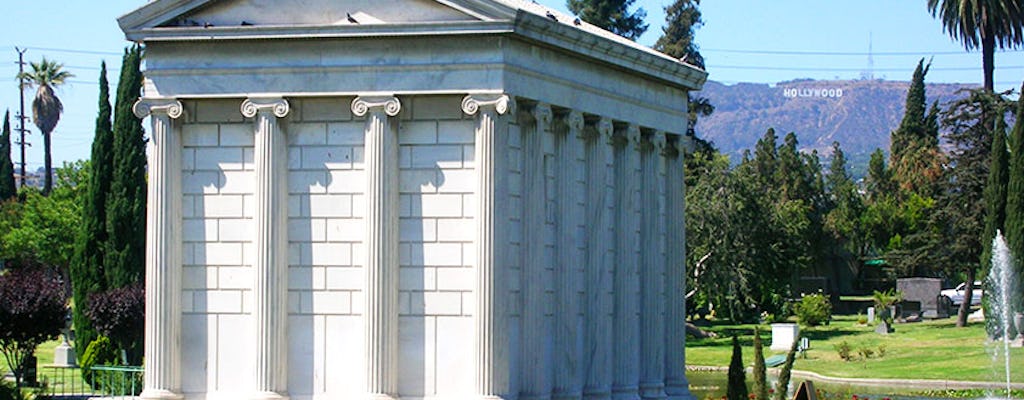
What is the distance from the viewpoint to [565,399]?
23.5m

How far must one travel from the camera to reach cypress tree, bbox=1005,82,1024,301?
58094mm

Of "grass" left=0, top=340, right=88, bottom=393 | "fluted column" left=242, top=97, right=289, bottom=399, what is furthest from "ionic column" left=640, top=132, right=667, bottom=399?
"grass" left=0, top=340, right=88, bottom=393

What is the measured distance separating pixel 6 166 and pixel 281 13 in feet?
260

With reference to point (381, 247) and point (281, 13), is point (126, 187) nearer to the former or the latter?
point (281, 13)

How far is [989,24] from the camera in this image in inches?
3474

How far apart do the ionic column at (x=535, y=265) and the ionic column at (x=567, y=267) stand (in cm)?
30

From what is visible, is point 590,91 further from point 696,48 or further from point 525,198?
point 696,48

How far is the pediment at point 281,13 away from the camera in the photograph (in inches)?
863

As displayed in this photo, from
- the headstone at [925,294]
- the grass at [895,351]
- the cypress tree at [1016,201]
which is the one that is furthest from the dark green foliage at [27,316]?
the headstone at [925,294]

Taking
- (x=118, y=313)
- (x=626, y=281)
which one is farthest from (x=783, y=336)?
(x=626, y=281)

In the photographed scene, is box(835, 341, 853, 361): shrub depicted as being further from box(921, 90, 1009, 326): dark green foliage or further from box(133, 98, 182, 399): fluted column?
box(133, 98, 182, 399): fluted column

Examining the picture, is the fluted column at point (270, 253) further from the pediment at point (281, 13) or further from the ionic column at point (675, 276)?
the ionic column at point (675, 276)

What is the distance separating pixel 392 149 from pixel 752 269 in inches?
2069

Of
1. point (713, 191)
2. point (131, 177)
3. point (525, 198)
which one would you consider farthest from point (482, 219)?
point (713, 191)
